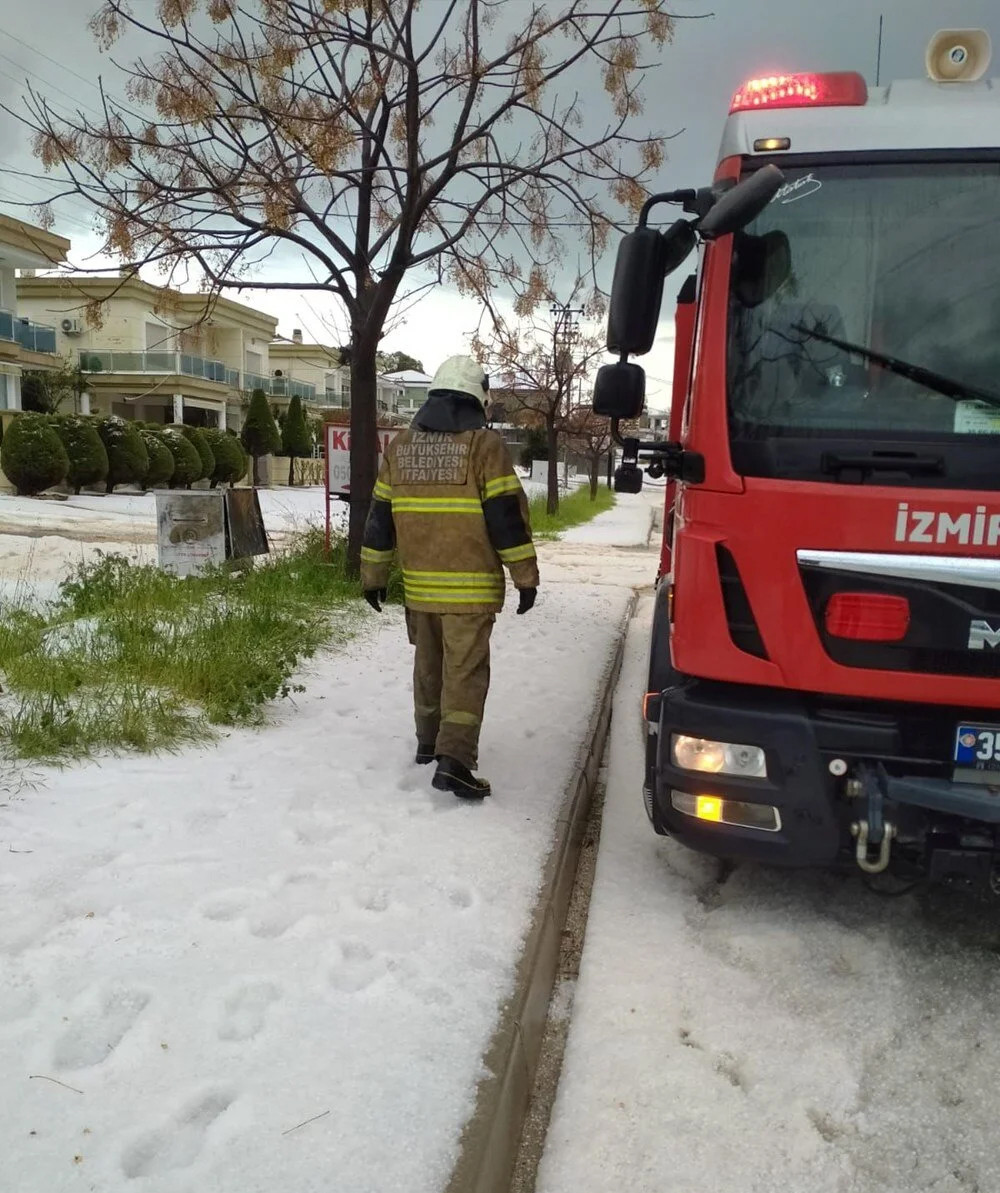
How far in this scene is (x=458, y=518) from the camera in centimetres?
413

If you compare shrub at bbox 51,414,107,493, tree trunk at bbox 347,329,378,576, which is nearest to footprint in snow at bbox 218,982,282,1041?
tree trunk at bbox 347,329,378,576

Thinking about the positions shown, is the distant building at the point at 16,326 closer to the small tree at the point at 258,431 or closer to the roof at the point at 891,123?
the small tree at the point at 258,431

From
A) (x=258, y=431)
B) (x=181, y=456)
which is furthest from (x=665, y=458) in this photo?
(x=258, y=431)

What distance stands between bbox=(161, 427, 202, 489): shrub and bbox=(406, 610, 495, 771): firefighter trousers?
2436cm

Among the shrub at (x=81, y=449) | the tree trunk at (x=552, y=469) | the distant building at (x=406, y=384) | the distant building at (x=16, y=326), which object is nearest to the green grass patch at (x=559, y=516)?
the tree trunk at (x=552, y=469)

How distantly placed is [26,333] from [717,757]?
31739mm

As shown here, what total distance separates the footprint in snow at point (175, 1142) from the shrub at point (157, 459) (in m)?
25.4

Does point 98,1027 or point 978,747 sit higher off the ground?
point 978,747

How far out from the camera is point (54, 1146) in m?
2.10

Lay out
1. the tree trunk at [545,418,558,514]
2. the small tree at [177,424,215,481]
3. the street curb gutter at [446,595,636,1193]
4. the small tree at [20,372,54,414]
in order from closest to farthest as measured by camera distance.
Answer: the street curb gutter at [446,595,636,1193], the tree trunk at [545,418,558,514], the small tree at [177,424,215,481], the small tree at [20,372,54,414]

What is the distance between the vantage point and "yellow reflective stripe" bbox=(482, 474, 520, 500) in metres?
4.04

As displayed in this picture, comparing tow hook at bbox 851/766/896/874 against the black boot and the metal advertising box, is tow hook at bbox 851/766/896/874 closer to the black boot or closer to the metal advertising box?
the black boot

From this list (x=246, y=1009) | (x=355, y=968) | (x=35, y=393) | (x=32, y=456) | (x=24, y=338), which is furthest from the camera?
(x=35, y=393)

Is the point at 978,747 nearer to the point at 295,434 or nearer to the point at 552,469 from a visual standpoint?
the point at 552,469
